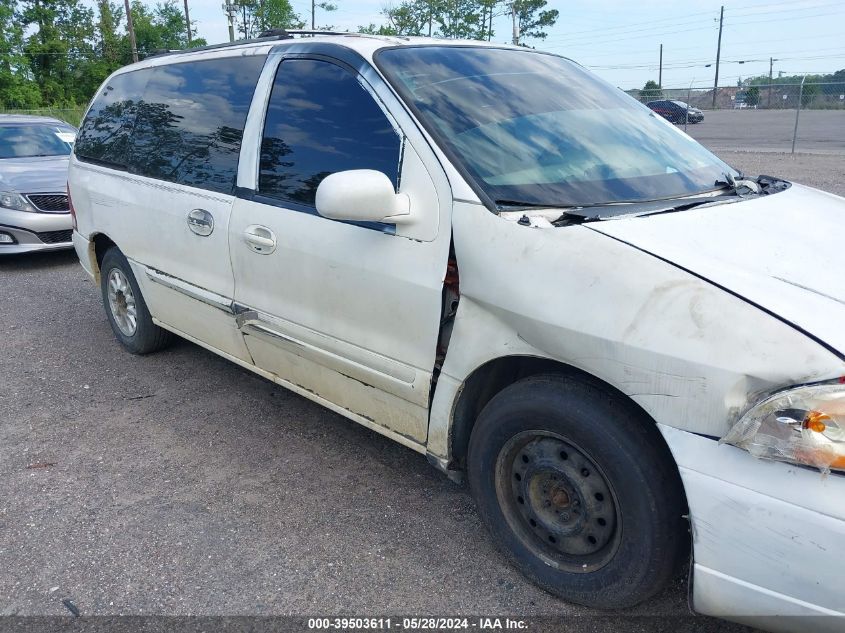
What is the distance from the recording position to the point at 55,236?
7820 mm

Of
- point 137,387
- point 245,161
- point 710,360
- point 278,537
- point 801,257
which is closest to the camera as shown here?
point 710,360

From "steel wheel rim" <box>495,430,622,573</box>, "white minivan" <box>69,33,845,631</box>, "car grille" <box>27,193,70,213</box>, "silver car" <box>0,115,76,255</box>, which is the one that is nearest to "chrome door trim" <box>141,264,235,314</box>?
"white minivan" <box>69,33,845,631</box>

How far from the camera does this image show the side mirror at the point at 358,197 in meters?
2.44

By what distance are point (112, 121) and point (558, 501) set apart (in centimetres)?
380

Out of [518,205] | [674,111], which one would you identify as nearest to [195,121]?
[518,205]

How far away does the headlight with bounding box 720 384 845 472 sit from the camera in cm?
170

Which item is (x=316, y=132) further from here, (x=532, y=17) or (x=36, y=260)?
(x=532, y=17)

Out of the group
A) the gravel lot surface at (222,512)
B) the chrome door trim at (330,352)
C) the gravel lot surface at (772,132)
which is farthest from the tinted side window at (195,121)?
the gravel lot surface at (772,132)

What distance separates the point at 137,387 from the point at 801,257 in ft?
12.2

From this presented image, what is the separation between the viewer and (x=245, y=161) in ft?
11.0

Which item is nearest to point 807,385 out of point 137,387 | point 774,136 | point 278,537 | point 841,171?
point 278,537

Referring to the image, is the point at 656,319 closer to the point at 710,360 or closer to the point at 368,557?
the point at 710,360

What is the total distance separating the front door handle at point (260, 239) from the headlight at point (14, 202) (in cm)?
567

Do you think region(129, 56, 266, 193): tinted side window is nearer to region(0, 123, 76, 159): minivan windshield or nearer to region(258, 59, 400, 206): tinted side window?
region(258, 59, 400, 206): tinted side window
